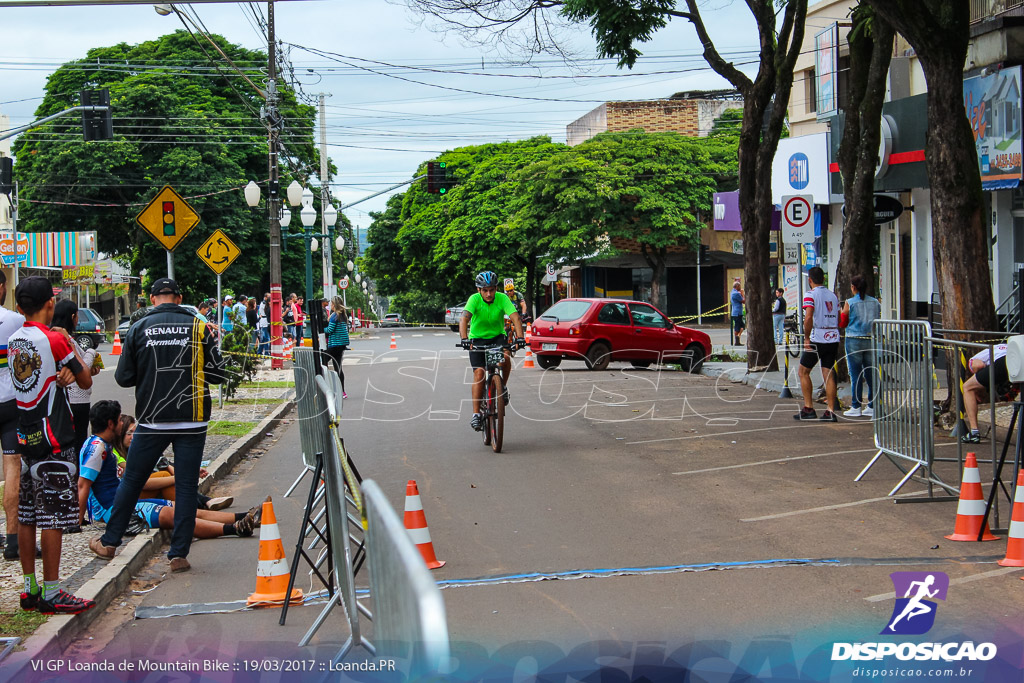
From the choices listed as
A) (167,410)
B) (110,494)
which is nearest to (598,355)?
(110,494)

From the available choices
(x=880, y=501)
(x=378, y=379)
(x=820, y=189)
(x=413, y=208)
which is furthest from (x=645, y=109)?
(x=880, y=501)

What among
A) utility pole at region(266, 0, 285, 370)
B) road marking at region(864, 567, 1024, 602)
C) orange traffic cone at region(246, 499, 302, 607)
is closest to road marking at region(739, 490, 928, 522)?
road marking at region(864, 567, 1024, 602)

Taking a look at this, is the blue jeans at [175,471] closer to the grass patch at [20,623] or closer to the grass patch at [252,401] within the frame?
the grass patch at [20,623]

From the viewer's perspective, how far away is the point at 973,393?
382 inches

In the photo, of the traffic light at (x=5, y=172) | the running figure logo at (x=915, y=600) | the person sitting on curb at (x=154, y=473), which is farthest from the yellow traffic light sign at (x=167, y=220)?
the traffic light at (x=5, y=172)

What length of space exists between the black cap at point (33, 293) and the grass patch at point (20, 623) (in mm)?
1796

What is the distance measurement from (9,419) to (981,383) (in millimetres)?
7732

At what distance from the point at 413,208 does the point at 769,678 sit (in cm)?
6544

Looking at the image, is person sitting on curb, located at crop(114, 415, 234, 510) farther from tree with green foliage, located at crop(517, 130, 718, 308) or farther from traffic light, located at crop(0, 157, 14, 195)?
tree with green foliage, located at crop(517, 130, 718, 308)

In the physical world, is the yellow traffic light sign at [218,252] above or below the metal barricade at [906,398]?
above

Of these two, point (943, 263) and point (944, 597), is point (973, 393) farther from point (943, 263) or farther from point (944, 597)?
point (944, 597)

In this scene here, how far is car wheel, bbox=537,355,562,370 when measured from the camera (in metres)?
23.9

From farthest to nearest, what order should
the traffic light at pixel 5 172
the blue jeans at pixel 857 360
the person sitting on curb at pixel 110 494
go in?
the traffic light at pixel 5 172 → the blue jeans at pixel 857 360 → the person sitting on curb at pixel 110 494

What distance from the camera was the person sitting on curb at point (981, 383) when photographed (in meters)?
8.66
